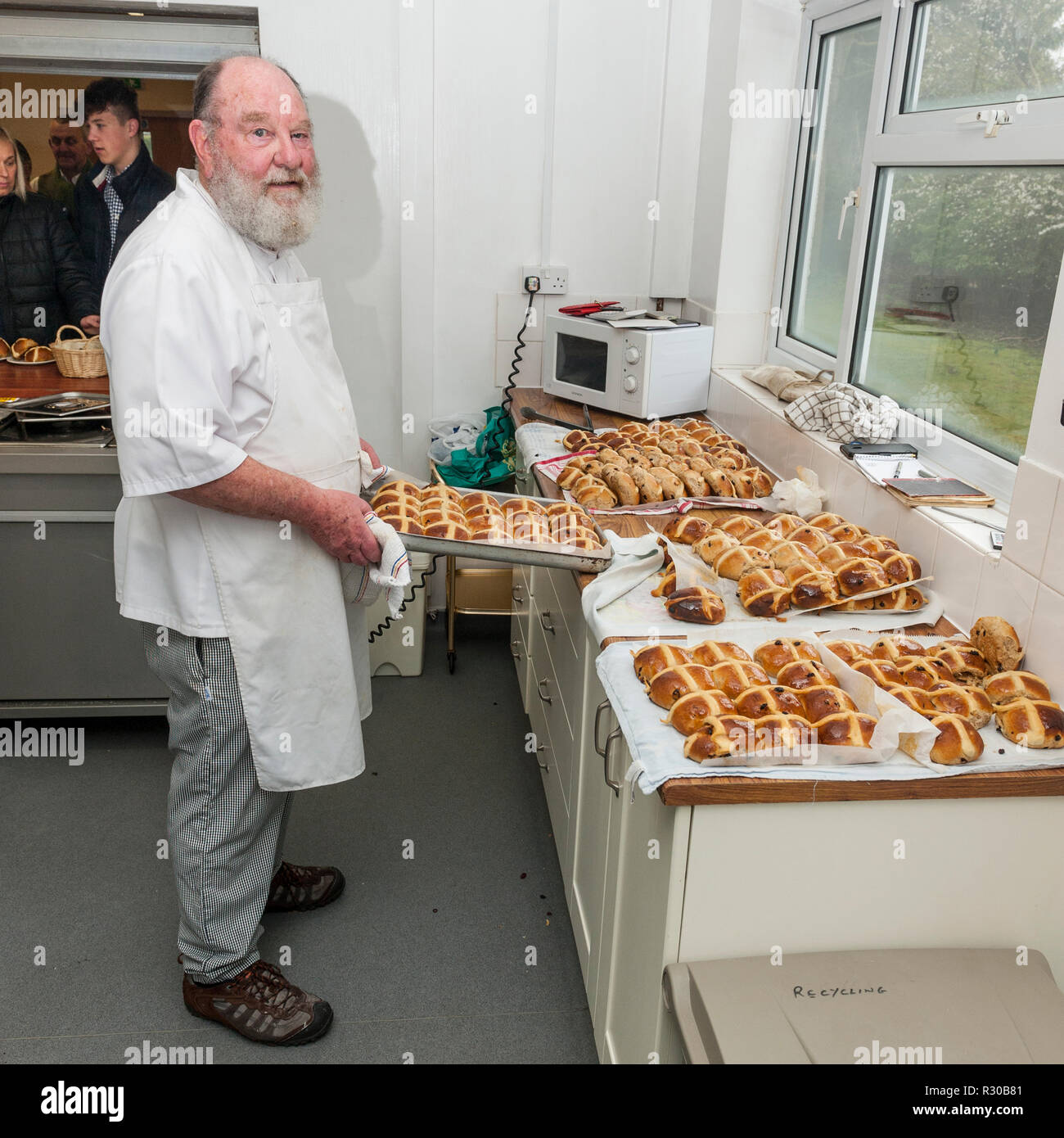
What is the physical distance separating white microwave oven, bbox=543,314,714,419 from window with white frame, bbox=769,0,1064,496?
0.31 m

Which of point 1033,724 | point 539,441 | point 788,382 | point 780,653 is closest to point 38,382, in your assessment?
point 539,441

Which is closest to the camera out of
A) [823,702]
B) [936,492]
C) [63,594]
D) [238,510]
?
[823,702]

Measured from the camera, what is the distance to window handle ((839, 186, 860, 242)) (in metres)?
2.64

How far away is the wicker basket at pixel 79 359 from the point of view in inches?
117

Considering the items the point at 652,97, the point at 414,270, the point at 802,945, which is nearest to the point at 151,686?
the point at 414,270

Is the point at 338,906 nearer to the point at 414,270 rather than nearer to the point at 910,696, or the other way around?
the point at 910,696

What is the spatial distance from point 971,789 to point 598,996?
2.66 ft

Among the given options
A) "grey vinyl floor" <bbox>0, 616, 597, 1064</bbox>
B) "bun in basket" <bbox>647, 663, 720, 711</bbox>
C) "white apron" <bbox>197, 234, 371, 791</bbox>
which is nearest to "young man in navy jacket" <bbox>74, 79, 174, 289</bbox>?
"grey vinyl floor" <bbox>0, 616, 597, 1064</bbox>

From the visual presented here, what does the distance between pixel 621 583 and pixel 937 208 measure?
4.02ft

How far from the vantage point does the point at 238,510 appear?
1619mm

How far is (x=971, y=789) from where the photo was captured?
1301mm

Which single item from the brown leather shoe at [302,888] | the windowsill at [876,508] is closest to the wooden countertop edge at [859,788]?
the windowsill at [876,508]

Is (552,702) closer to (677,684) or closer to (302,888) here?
(302,888)

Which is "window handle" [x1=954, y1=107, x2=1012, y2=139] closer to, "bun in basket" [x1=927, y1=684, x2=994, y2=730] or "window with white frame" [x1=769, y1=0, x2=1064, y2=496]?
"window with white frame" [x1=769, y1=0, x2=1064, y2=496]
